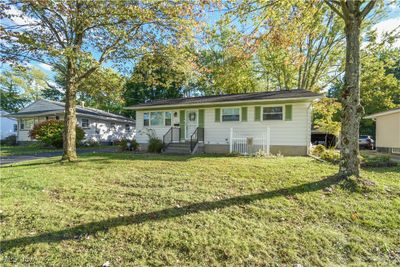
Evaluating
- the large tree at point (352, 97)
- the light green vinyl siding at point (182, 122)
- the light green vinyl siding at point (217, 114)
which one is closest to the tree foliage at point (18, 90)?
the light green vinyl siding at point (182, 122)

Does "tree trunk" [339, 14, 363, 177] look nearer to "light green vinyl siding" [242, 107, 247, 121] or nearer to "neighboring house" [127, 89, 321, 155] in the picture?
"neighboring house" [127, 89, 321, 155]

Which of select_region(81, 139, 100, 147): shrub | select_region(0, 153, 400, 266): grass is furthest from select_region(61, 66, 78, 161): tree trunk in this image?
select_region(81, 139, 100, 147): shrub

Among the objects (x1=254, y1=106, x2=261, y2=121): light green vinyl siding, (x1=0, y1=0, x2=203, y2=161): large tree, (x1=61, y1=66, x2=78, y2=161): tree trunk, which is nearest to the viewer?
(x1=0, y1=0, x2=203, y2=161): large tree

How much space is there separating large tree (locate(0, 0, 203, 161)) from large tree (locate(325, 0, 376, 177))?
15.9ft

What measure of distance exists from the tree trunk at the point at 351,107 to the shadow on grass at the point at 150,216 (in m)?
0.85

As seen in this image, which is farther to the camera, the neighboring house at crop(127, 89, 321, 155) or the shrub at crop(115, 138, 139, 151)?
the shrub at crop(115, 138, 139, 151)

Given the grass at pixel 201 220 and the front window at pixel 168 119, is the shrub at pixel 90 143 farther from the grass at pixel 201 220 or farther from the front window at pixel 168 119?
the grass at pixel 201 220

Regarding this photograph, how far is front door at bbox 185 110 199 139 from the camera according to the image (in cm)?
1424

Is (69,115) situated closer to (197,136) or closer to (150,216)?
(197,136)

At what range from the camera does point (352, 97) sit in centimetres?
602

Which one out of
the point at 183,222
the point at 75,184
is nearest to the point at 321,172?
the point at 183,222

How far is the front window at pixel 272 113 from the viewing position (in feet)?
Result: 39.0

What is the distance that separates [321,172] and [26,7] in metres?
11.0

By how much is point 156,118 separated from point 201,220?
39.9ft
